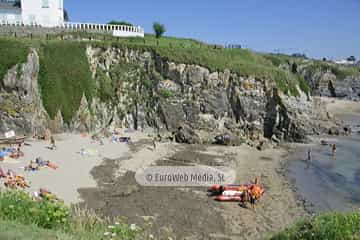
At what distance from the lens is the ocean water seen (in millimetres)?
23719

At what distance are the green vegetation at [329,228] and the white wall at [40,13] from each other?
43929mm

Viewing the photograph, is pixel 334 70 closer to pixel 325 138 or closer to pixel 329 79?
pixel 329 79

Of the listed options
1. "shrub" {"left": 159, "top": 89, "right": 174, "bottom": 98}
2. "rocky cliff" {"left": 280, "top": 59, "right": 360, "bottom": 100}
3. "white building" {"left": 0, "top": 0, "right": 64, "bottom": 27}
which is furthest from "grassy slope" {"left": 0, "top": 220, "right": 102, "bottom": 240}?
"rocky cliff" {"left": 280, "top": 59, "right": 360, "bottom": 100}

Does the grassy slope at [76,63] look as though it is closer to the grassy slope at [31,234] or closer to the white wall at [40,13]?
the white wall at [40,13]

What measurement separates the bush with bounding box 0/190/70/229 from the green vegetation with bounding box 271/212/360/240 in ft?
18.9

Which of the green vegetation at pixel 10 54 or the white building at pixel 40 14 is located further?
the white building at pixel 40 14

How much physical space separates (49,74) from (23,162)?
13.7m

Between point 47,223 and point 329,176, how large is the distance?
25766mm

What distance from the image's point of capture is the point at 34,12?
4619cm

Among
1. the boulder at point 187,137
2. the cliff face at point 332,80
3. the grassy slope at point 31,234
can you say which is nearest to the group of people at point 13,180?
the grassy slope at point 31,234

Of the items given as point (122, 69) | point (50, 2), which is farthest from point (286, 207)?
point (50, 2)

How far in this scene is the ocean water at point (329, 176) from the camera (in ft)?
77.8

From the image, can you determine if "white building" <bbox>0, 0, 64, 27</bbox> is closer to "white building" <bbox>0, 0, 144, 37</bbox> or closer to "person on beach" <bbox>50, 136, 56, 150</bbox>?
"white building" <bbox>0, 0, 144, 37</bbox>

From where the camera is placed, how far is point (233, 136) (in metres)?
37.8
